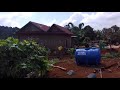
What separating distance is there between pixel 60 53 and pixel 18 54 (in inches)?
409

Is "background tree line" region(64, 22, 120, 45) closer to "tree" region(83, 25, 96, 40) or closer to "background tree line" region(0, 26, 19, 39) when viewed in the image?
"tree" region(83, 25, 96, 40)

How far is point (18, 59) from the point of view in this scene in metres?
5.80

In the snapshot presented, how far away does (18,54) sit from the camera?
19.1ft

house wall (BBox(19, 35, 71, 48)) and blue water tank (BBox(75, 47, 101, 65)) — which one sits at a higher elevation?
Result: house wall (BBox(19, 35, 71, 48))

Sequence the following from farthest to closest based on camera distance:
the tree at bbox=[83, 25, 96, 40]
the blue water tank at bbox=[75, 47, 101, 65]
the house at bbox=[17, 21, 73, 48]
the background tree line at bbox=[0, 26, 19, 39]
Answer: the tree at bbox=[83, 25, 96, 40] < the background tree line at bbox=[0, 26, 19, 39] < the house at bbox=[17, 21, 73, 48] < the blue water tank at bbox=[75, 47, 101, 65]

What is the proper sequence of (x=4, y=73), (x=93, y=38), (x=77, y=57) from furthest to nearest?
(x=93, y=38) < (x=77, y=57) < (x=4, y=73)

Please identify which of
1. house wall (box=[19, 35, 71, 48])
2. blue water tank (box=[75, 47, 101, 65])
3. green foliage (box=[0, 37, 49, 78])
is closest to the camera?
green foliage (box=[0, 37, 49, 78])

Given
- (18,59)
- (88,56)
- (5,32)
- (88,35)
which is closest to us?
(18,59)

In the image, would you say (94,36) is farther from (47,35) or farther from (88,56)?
(88,56)

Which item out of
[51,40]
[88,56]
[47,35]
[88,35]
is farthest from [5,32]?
[88,56]

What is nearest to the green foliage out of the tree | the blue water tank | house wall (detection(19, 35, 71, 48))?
the blue water tank

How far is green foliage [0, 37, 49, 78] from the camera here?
5656mm

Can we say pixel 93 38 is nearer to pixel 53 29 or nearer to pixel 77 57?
pixel 53 29
